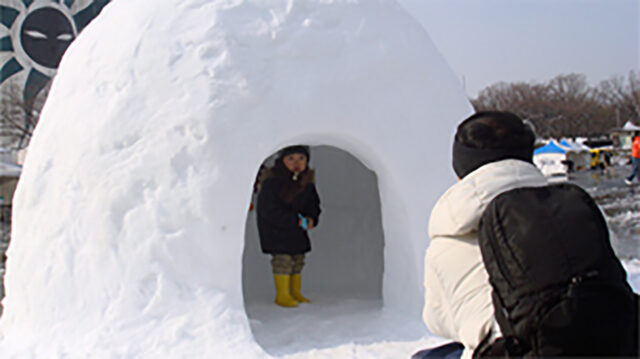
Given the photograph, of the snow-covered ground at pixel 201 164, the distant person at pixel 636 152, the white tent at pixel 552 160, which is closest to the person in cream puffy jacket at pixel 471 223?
the snow-covered ground at pixel 201 164

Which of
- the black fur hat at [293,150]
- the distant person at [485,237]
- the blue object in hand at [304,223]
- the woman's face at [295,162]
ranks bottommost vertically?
the blue object in hand at [304,223]

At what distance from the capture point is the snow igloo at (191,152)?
3.52m

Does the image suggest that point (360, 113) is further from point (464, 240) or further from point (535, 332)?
point (535, 332)

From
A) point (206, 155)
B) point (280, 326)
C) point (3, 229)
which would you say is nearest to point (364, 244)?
point (280, 326)

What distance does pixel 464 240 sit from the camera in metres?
1.57

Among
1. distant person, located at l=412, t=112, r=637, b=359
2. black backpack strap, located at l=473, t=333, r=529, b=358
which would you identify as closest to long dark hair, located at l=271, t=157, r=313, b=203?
distant person, located at l=412, t=112, r=637, b=359

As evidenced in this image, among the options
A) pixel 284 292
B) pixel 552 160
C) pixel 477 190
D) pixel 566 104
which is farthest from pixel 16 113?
pixel 566 104

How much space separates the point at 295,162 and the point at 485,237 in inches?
141

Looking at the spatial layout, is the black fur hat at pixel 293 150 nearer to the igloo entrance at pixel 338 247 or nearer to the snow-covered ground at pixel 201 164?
the snow-covered ground at pixel 201 164

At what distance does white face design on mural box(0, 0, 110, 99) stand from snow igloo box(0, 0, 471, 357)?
1415 centimetres

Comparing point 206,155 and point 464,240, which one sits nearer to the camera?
point 464,240

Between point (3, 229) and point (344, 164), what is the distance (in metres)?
12.5

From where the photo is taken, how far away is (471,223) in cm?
152

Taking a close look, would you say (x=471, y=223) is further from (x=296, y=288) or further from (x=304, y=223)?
(x=296, y=288)
